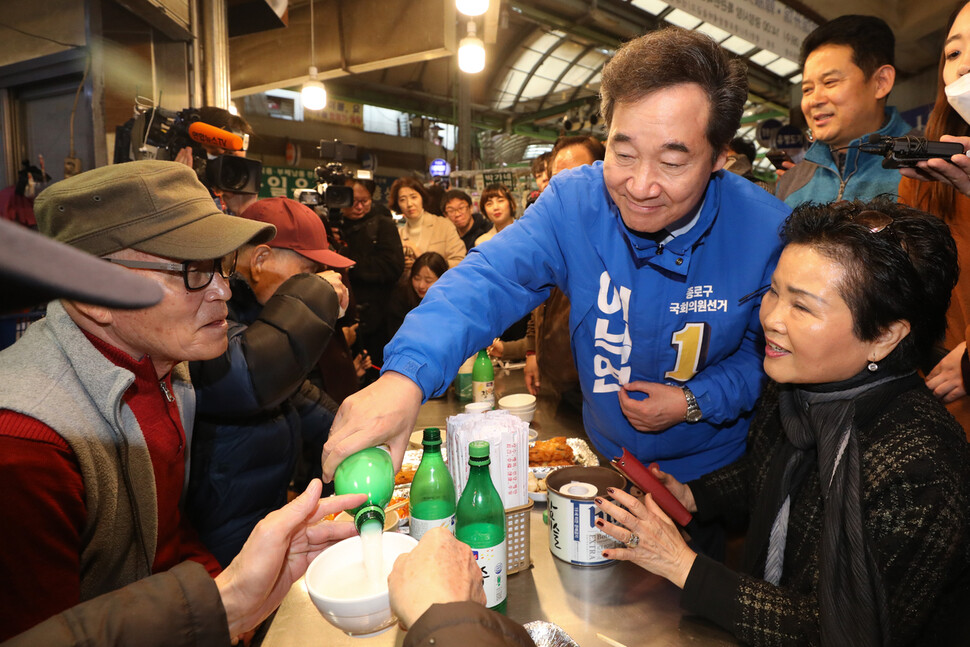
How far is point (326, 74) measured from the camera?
6496mm

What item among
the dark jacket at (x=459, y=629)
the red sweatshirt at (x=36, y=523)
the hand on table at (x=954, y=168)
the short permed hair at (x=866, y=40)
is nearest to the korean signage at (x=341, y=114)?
the short permed hair at (x=866, y=40)

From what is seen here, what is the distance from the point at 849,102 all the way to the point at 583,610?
97.0 inches

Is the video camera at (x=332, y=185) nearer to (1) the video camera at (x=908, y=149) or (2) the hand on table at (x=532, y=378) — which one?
(2) the hand on table at (x=532, y=378)

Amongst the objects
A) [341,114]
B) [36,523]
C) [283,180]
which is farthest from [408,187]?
[341,114]

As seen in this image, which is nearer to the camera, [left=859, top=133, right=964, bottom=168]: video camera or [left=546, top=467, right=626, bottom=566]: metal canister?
[left=546, top=467, right=626, bottom=566]: metal canister

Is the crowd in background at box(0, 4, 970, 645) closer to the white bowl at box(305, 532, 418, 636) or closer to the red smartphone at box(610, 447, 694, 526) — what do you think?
the red smartphone at box(610, 447, 694, 526)

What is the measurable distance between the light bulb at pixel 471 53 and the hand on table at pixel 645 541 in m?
5.75

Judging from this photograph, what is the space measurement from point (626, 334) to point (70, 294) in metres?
1.50

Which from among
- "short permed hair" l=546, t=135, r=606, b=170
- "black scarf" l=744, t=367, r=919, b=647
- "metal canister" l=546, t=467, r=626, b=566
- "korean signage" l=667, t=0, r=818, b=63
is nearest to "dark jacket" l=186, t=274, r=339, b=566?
"metal canister" l=546, t=467, r=626, b=566

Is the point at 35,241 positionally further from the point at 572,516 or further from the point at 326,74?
the point at 326,74

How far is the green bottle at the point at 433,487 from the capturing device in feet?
3.93

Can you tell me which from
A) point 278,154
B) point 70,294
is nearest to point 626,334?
point 70,294

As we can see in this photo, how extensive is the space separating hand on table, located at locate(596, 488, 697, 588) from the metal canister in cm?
3

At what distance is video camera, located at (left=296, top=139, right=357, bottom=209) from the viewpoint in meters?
4.23
